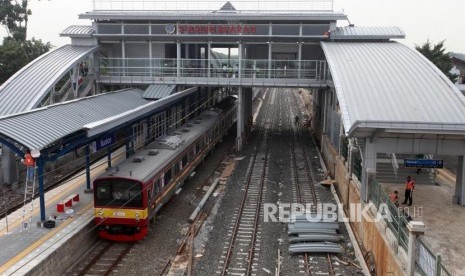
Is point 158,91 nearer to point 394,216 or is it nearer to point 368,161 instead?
point 368,161

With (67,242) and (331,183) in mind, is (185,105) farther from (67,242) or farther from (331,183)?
(67,242)

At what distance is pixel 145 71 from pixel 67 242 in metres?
23.4

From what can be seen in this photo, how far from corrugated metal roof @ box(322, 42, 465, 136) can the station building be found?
0.18 feet

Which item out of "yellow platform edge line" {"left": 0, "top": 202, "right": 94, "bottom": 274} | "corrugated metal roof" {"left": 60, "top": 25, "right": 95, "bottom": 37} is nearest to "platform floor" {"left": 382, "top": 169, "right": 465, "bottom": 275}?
"yellow platform edge line" {"left": 0, "top": 202, "right": 94, "bottom": 274}

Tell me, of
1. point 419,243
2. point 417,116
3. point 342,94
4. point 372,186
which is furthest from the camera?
point 342,94

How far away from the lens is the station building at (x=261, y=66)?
21.1 metres

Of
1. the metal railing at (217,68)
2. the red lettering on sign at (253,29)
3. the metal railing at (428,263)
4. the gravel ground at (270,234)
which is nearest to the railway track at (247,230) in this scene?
the gravel ground at (270,234)

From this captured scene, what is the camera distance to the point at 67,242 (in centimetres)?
1499

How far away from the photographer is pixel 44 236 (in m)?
15.5

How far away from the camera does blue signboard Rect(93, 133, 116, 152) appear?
18.9 m

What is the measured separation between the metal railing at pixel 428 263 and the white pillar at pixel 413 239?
0.39 ft

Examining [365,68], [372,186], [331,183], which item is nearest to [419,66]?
[365,68]

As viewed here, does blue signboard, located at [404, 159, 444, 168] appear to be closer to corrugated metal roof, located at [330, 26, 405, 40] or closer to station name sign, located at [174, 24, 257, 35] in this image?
corrugated metal roof, located at [330, 26, 405, 40]

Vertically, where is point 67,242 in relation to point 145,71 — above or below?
below
